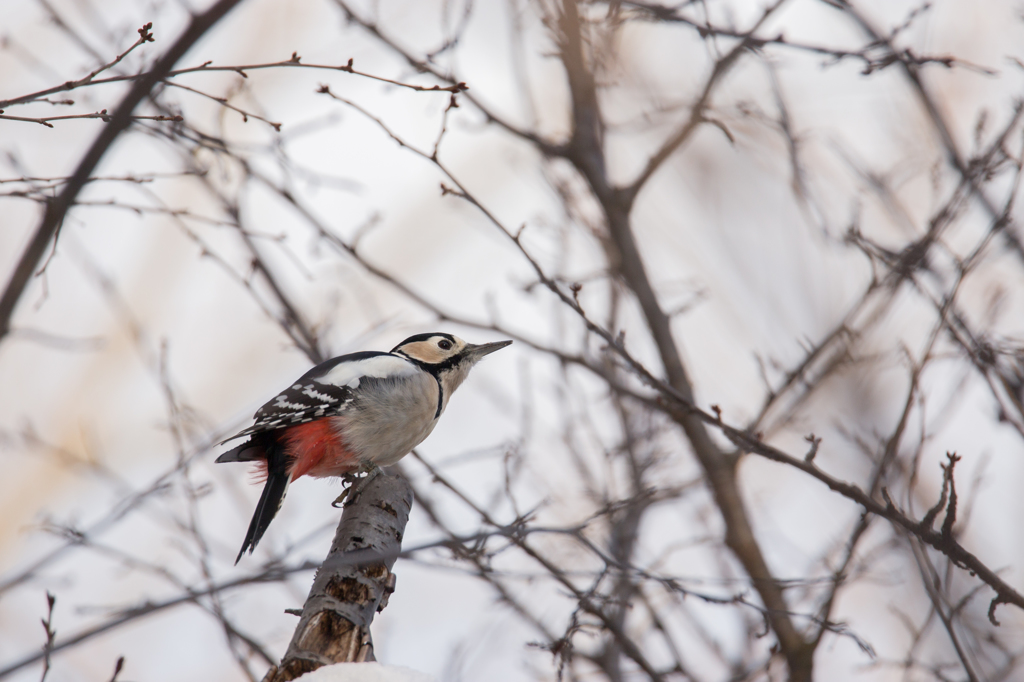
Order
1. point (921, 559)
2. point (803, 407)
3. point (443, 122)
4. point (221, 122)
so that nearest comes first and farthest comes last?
point (921, 559)
point (443, 122)
point (221, 122)
point (803, 407)

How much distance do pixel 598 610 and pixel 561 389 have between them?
2.29 meters

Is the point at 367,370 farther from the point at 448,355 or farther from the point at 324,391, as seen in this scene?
the point at 448,355

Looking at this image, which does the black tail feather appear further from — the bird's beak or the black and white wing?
the bird's beak

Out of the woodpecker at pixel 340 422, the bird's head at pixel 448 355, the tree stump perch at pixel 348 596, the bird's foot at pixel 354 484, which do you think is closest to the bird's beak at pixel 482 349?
the bird's head at pixel 448 355

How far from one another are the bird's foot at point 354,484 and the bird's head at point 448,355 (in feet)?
2.90

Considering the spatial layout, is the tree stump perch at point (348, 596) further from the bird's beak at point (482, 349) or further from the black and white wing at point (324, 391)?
the bird's beak at point (482, 349)

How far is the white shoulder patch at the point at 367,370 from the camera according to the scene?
14.7 feet

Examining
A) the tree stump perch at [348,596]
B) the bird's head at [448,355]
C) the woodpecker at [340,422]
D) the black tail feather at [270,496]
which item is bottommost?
the tree stump perch at [348,596]

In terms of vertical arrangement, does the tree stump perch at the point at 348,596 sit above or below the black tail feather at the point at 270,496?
below

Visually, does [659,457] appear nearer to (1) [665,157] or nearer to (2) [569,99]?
(1) [665,157]

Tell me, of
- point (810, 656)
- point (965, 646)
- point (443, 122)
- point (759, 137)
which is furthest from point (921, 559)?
point (759, 137)

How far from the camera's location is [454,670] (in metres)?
4.68

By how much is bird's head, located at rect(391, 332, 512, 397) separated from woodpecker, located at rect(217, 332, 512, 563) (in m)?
0.25

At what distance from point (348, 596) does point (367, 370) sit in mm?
1998
